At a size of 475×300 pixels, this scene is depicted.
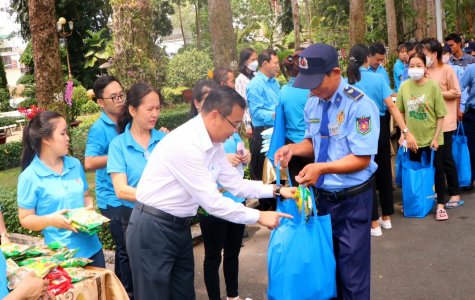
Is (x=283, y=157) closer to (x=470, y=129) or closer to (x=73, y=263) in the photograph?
(x=73, y=263)

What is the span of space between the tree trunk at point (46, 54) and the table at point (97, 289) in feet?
14.4

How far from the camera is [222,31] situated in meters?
9.41

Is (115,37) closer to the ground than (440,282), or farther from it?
farther from it

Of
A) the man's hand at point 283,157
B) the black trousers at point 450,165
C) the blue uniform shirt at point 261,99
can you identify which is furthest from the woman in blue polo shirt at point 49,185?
the black trousers at point 450,165

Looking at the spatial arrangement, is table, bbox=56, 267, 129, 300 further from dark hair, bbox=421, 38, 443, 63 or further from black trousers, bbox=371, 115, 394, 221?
dark hair, bbox=421, 38, 443, 63

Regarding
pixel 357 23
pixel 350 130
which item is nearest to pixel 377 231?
pixel 350 130

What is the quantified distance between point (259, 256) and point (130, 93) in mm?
2378

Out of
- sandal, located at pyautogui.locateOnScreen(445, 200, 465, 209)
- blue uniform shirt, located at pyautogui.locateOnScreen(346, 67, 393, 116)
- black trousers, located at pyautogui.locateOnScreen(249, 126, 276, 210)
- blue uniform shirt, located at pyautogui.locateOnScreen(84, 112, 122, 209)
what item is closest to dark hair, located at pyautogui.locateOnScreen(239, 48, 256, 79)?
black trousers, located at pyautogui.locateOnScreen(249, 126, 276, 210)

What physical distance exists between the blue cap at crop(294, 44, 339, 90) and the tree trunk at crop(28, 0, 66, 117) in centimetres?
447

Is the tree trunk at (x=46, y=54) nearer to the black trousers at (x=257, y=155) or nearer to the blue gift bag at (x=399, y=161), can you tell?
the black trousers at (x=257, y=155)

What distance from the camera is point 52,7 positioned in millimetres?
6758

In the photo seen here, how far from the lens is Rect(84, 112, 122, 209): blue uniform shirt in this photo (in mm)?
3998

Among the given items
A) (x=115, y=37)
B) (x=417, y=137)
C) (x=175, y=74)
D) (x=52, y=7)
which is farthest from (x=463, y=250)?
(x=175, y=74)

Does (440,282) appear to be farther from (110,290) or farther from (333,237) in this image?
(110,290)
